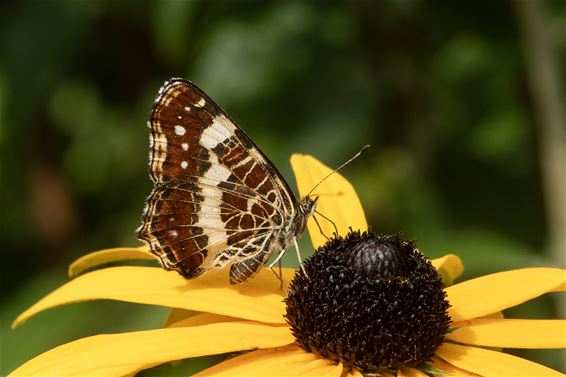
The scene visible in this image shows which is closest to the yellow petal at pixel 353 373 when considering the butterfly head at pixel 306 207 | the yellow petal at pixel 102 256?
the butterfly head at pixel 306 207

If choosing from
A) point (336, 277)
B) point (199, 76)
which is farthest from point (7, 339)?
point (336, 277)

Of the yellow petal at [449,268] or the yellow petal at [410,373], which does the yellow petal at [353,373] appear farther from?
the yellow petal at [449,268]

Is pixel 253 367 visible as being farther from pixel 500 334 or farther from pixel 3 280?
pixel 3 280

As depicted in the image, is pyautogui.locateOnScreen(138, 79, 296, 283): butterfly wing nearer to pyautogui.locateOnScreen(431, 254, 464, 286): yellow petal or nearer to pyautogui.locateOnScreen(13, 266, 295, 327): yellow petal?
pyautogui.locateOnScreen(13, 266, 295, 327): yellow petal

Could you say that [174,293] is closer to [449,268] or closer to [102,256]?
[102,256]

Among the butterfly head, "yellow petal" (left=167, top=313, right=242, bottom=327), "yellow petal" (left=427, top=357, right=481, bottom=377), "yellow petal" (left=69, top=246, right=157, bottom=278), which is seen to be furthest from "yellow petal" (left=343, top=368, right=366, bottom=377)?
"yellow petal" (left=69, top=246, right=157, bottom=278)

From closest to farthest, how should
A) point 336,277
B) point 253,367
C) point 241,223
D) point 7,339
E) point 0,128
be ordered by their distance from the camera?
point 253,367, point 336,277, point 241,223, point 7,339, point 0,128
